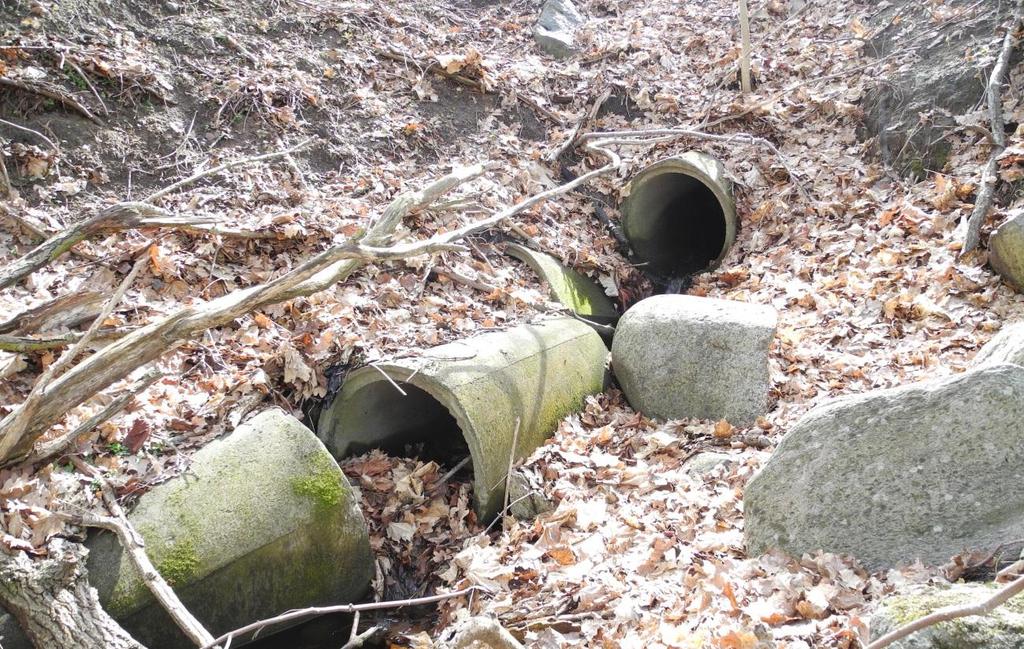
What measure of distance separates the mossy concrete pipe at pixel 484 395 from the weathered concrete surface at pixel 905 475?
180 cm

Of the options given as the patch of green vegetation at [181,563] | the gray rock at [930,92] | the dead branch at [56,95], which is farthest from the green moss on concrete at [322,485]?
the gray rock at [930,92]

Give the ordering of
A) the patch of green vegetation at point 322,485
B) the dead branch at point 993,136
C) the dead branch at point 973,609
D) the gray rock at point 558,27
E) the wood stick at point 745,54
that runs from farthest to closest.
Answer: the gray rock at point 558,27 < the wood stick at point 745,54 < the dead branch at point 993,136 < the patch of green vegetation at point 322,485 < the dead branch at point 973,609

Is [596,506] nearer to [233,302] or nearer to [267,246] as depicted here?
[233,302]

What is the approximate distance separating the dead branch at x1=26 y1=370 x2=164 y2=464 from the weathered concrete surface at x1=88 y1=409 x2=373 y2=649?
19.7 inches

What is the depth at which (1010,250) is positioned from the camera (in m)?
5.77

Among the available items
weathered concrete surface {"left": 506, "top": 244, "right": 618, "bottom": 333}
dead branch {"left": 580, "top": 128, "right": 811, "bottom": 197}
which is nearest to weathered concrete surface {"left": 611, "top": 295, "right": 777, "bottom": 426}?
weathered concrete surface {"left": 506, "top": 244, "right": 618, "bottom": 333}

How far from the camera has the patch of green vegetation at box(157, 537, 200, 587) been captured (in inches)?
149

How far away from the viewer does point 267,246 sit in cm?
615

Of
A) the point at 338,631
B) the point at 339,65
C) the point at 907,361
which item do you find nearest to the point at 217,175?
the point at 339,65

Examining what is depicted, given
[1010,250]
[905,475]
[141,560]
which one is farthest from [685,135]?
[141,560]

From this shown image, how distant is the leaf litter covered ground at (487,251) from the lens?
3.97 metres

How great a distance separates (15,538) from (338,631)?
6.52ft

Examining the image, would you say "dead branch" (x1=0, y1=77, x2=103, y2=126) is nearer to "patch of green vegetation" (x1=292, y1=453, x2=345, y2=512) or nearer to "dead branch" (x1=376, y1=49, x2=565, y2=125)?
"dead branch" (x1=376, y1=49, x2=565, y2=125)

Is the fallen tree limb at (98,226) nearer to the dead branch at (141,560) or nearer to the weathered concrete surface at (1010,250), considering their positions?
the dead branch at (141,560)
